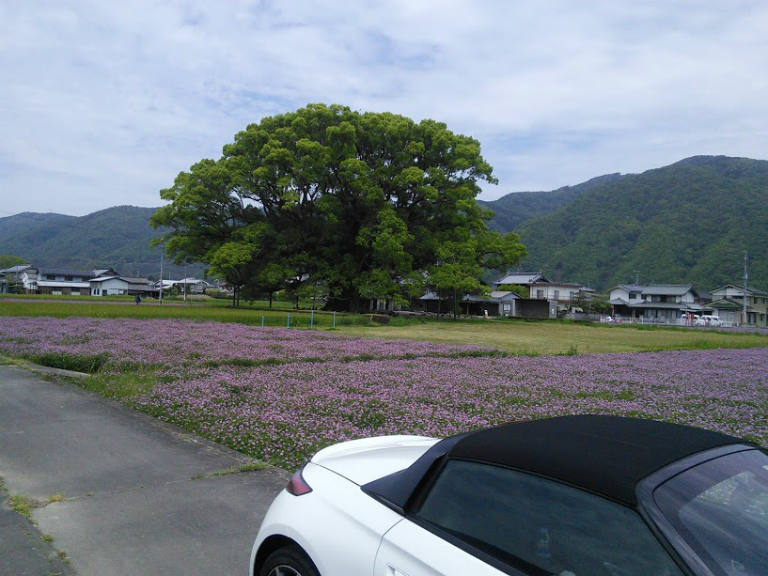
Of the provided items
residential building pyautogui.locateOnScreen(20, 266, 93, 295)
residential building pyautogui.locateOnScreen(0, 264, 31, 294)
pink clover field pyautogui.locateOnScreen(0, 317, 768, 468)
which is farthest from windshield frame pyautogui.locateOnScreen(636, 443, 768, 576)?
residential building pyautogui.locateOnScreen(20, 266, 93, 295)

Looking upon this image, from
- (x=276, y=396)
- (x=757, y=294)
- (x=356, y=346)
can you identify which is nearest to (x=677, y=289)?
(x=757, y=294)

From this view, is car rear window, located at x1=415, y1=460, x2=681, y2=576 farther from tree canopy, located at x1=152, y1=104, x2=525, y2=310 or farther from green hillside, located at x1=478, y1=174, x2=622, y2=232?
green hillside, located at x1=478, y1=174, x2=622, y2=232

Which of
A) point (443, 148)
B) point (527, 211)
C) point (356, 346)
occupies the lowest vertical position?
point (356, 346)

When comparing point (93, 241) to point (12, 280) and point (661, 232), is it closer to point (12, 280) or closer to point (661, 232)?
point (12, 280)

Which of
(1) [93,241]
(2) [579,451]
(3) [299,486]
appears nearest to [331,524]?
(3) [299,486]

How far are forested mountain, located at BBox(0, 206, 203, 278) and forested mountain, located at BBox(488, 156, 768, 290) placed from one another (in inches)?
3993

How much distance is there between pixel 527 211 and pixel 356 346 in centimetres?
13948

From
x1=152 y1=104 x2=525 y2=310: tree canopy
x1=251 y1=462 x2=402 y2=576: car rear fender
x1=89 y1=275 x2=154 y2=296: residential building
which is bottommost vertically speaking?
x1=251 y1=462 x2=402 y2=576: car rear fender

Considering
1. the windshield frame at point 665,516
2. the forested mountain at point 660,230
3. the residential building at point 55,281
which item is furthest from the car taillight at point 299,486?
the residential building at point 55,281

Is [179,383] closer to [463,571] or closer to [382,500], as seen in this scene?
[382,500]

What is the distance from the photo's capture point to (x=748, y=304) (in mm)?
74812

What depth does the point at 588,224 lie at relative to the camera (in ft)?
339

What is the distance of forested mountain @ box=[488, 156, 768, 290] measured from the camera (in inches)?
3206

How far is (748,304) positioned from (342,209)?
210 ft
